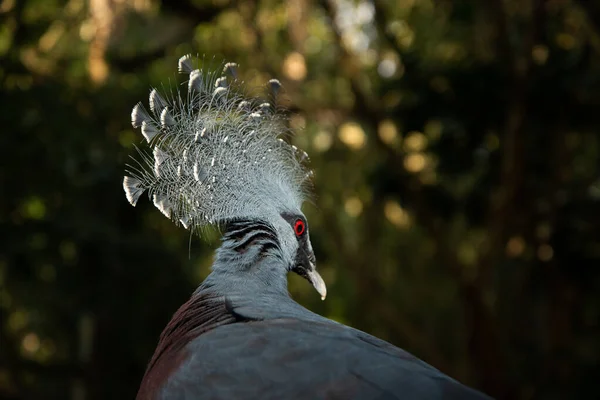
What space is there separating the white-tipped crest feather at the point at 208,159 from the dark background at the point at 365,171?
2593 millimetres

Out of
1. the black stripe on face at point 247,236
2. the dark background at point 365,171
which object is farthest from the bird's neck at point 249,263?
the dark background at point 365,171

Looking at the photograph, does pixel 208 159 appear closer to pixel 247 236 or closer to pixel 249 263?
pixel 247 236

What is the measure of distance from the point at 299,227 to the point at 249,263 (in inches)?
14.8

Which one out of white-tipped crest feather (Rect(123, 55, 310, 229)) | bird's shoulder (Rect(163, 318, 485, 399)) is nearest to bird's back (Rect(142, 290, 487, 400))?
bird's shoulder (Rect(163, 318, 485, 399))

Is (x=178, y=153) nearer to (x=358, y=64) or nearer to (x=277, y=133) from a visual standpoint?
(x=277, y=133)

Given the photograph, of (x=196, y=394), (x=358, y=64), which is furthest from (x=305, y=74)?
(x=196, y=394)

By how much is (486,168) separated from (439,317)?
5.94m

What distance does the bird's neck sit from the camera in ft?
11.3

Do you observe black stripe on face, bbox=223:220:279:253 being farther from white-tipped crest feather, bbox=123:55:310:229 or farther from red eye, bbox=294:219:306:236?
red eye, bbox=294:219:306:236

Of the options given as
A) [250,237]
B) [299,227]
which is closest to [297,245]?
[299,227]

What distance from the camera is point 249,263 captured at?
350 cm

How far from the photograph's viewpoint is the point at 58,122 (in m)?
6.89

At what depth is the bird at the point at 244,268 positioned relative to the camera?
273cm

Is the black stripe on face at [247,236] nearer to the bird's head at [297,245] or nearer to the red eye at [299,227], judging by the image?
the bird's head at [297,245]
